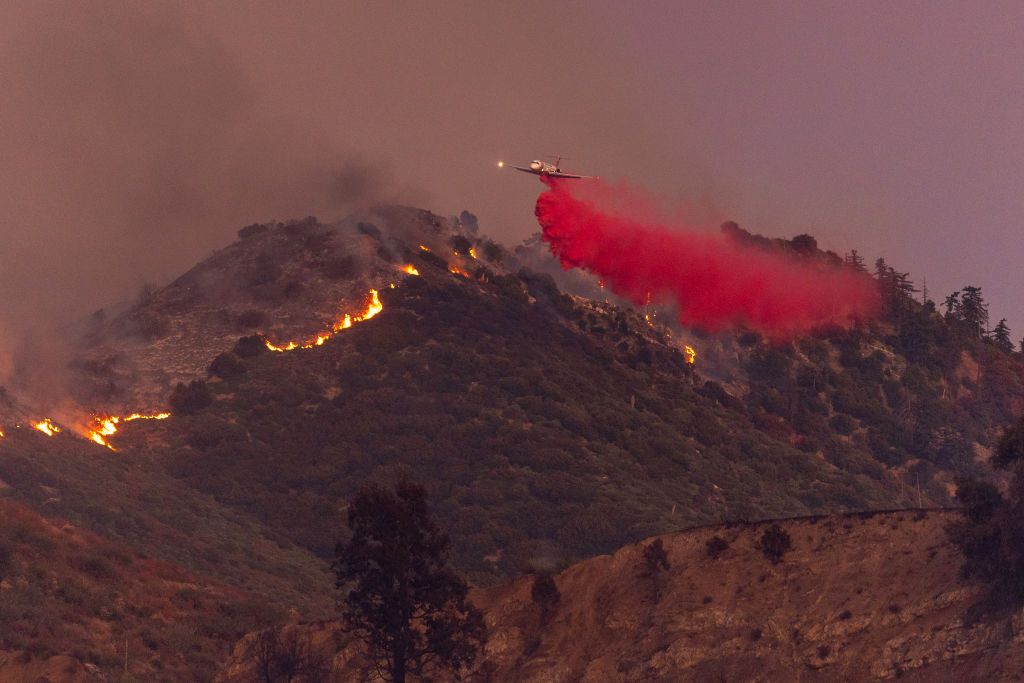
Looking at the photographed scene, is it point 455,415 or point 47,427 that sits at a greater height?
point 47,427

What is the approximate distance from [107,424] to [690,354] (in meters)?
82.9

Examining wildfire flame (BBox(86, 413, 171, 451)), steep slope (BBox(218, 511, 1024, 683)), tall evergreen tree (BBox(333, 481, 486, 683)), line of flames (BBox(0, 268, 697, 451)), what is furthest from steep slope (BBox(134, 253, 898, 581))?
tall evergreen tree (BBox(333, 481, 486, 683))

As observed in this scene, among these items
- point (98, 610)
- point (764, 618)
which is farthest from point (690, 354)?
point (764, 618)

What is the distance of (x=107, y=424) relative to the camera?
144 metres

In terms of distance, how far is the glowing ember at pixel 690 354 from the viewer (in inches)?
7298

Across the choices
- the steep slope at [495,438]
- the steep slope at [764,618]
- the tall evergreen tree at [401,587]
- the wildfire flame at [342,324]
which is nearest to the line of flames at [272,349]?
the wildfire flame at [342,324]

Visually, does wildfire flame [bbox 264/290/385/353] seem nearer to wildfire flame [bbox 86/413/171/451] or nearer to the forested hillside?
the forested hillside

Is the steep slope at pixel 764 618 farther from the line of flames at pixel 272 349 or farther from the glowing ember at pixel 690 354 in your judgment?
the glowing ember at pixel 690 354

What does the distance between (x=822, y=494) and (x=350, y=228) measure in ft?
273

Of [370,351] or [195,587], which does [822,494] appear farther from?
[195,587]

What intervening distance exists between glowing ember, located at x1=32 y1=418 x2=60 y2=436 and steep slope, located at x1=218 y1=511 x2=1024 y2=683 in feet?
232

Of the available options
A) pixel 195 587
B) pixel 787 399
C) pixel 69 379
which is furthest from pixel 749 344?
pixel 195 587

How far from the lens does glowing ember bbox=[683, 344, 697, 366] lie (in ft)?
608

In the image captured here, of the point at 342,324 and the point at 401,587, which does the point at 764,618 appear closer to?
the point at 401,587
